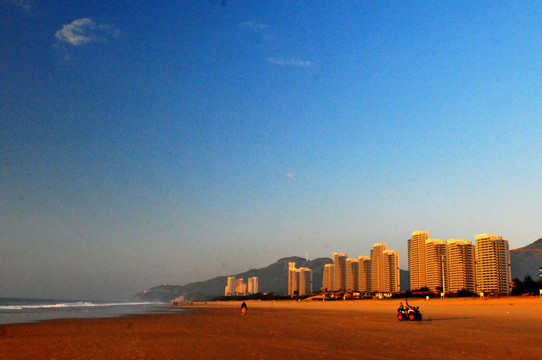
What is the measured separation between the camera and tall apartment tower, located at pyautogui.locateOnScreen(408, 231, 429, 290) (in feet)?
625

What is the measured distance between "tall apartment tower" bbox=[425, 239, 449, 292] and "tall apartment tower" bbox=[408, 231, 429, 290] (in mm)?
3153

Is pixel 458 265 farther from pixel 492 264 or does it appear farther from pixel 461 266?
pixel 492 264

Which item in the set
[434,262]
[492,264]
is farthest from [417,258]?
[492,264]

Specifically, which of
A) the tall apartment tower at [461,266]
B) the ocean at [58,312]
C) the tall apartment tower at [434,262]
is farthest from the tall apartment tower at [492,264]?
the ocean at [58,312]

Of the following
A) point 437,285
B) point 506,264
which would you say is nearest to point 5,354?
point 506,264

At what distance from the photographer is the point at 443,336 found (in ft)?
79.3

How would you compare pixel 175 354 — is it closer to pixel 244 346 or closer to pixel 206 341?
pixel 244 346

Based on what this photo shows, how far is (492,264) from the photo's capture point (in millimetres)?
155000

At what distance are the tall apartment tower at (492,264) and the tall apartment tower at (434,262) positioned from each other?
17.2 meters

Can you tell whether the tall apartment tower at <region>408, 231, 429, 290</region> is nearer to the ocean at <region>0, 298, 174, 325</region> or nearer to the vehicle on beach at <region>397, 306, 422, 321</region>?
the ocean at <region>0, 298, 174, 325</region>

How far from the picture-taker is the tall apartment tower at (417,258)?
190637 millimetres

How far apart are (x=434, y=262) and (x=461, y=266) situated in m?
11.0

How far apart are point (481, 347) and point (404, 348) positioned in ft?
11.6

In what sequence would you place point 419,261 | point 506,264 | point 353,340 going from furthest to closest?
point 419,261 → point 506,264 → point 353,340
